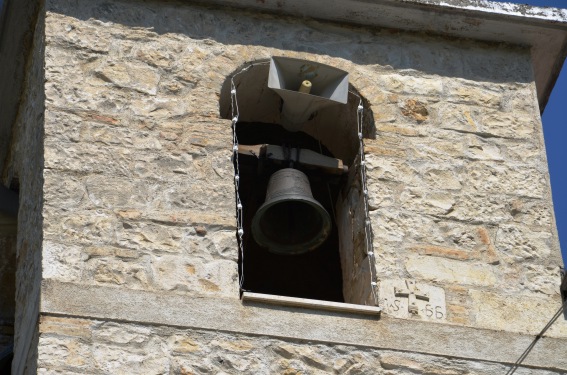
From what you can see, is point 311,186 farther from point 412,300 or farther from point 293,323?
point 293,323

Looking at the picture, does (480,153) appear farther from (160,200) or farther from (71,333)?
(71,333)

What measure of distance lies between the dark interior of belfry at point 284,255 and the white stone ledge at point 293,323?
3.84ft

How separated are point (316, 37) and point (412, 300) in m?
1.73

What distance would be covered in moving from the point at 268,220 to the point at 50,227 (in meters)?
1.29

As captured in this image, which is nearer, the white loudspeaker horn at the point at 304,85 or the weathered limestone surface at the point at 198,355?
the weathered limestone surface at the point at 198,355

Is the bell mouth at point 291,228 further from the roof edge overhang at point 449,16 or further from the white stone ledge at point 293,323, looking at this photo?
the roof edge overhang at point 449,16

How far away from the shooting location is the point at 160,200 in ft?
27.8

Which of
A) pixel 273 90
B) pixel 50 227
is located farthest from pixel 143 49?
pixel 50 227

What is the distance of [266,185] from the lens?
9.21m

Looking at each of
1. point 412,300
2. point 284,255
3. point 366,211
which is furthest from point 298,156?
point 412,300

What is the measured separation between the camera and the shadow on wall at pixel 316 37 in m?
9.27

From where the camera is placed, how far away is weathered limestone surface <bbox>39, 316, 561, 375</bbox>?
25.4 ft

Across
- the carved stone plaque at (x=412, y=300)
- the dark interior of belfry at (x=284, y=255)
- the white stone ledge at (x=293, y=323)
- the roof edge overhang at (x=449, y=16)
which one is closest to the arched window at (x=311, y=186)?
the dark interior of belfry at (x=284, y=255)

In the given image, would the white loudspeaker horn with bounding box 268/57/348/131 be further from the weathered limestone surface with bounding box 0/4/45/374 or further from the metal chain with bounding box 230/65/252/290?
the weathered limestone surface with bounding box 0/4/45/374
